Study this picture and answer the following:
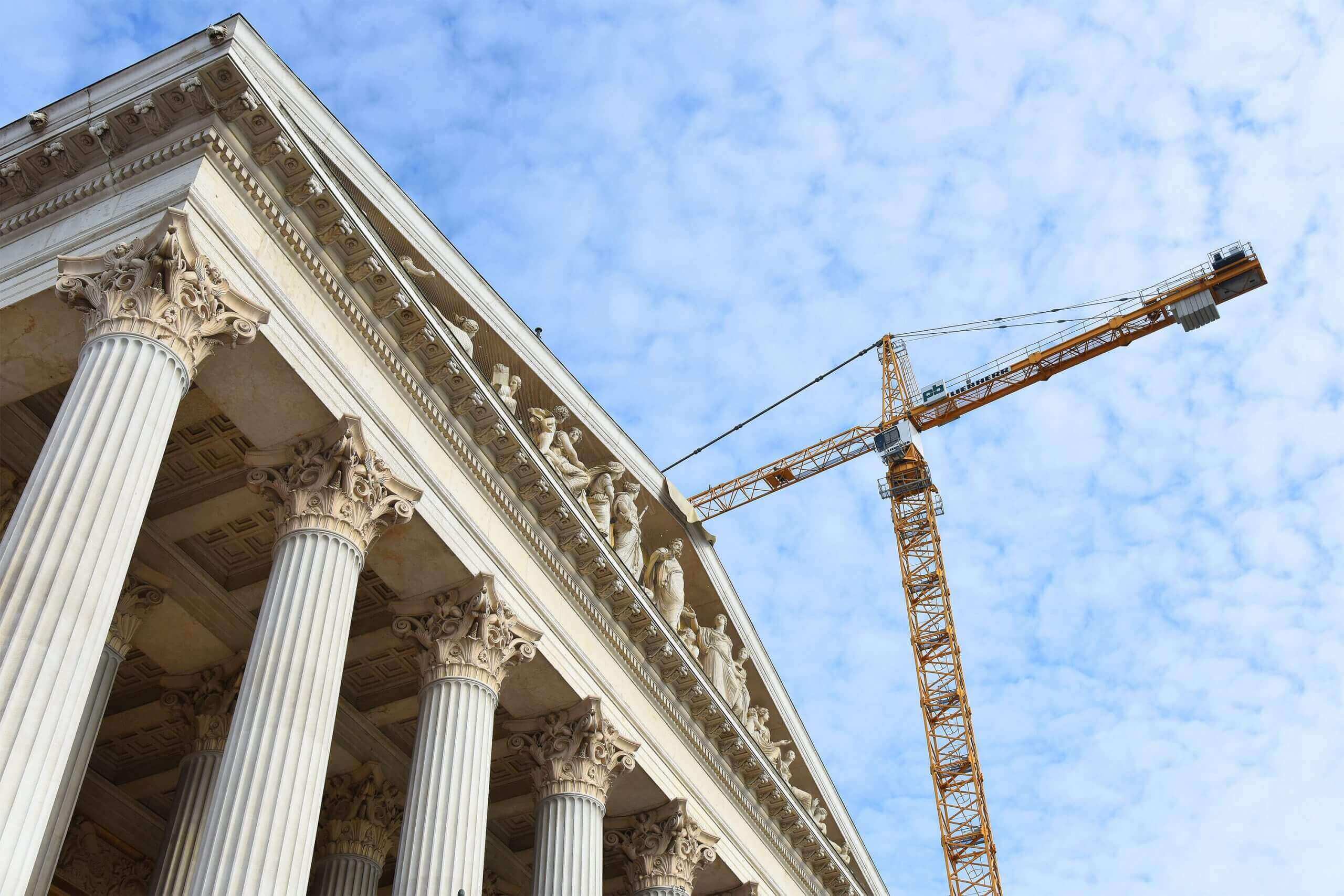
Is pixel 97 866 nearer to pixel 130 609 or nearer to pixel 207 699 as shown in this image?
pixel 207 699

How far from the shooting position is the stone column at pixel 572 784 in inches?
1025

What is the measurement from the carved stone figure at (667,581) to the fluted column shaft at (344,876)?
8.83 meters

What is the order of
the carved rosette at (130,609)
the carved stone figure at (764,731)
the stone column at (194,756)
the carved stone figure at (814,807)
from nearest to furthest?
1. the stone column at (194,756)
2. the carved rosette at (130,609)
3. the carved stone figure at (764,731)
4. the carved stone figure at (814,807)

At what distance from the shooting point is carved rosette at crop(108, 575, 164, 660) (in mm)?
23297

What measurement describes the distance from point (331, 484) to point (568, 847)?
30.5 feet

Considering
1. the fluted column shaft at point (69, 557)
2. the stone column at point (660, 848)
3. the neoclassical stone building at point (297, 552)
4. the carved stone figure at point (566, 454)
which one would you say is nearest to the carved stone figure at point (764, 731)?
the neoclassical stone building at point (297, 552)

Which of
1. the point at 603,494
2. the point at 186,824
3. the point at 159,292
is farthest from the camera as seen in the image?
the point at 603,494

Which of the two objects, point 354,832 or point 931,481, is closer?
point 354,832

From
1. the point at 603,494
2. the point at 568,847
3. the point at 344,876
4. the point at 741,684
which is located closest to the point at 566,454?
the point at 603,494

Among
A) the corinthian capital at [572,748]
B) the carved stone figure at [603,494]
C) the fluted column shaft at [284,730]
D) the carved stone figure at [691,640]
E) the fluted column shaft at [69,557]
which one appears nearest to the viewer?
the fluted column shaft at [69,557]

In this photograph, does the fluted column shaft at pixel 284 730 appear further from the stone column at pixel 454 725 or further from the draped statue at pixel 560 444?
the draped statue at pixel 560 444

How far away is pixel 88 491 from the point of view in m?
16.6

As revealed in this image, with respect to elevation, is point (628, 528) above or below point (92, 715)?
above

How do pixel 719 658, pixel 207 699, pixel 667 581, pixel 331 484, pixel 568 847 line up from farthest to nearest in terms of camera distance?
pixel 719 658 → pixel 667 581 → pixel 568 847 → pixel 207 699 → pixel 331 484
